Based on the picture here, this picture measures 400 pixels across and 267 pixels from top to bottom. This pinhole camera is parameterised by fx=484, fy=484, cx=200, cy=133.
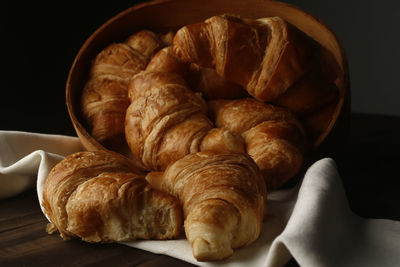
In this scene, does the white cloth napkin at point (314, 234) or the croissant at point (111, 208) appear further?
the croissant at point (111, 208)

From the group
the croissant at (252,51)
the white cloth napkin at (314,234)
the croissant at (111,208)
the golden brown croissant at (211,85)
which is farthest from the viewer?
the golden brown croissant at (211,85)

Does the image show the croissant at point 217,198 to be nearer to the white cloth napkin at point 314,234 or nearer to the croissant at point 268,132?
the white cloth napkin at point 314,234

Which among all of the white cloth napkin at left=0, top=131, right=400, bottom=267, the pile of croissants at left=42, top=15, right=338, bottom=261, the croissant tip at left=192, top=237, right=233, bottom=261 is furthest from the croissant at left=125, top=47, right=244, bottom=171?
the croissant tip at left=192, top=237, right=233, bottom=261

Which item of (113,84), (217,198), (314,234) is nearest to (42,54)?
(113,84)

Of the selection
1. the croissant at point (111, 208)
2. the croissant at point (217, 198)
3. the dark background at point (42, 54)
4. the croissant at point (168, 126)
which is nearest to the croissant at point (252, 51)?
the croissant at point (168, 126)

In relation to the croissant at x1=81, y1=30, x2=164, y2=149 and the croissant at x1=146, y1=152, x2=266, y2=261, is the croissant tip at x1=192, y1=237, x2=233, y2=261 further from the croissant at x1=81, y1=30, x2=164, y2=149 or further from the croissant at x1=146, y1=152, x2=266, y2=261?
the croissant at x1=81, y1=30, x2=164, y2=149

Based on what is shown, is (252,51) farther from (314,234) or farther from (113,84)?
(314,234)
